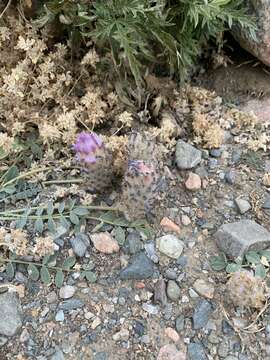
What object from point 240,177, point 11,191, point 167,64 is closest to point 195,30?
point 167,64

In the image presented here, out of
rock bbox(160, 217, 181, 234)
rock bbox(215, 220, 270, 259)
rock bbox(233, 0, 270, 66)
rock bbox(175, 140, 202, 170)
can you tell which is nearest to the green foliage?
rock bbox(233, 0, 270, 66)

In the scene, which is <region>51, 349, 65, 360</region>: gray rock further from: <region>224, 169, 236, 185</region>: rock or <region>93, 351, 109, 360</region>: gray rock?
<region>224, 169, 236, 185</region>: rock

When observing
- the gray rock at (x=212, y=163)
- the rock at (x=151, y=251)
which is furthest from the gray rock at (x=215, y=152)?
the rock at (x=151, y=251)

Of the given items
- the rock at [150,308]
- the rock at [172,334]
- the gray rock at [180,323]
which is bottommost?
the rock at [172,334]

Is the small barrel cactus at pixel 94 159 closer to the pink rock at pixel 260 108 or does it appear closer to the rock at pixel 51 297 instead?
the rock at pixel 51 297

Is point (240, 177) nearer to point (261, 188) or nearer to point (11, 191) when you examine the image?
point (261, 188)
